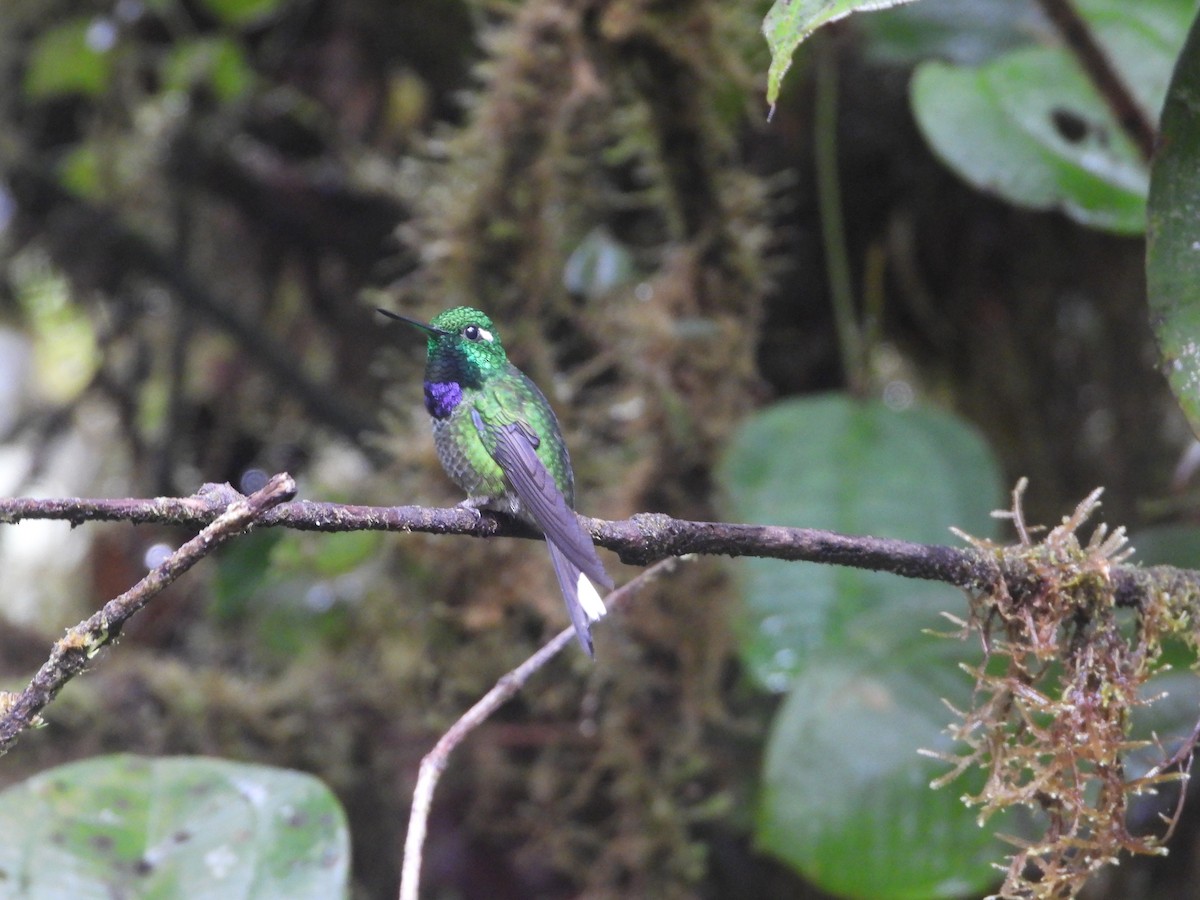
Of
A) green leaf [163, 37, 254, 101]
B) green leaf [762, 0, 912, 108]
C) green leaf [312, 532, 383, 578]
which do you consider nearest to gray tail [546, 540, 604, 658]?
green leaf [762, 0, 912, 108]

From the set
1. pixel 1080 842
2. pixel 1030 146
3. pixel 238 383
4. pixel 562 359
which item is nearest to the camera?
pixel 1080 842

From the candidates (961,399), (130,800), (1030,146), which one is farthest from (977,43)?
(130,800)

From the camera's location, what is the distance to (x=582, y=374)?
2.04 metres

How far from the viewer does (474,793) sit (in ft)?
7.72

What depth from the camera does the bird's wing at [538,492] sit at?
107 cm

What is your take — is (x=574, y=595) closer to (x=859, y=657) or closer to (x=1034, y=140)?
(x=859, y=657)

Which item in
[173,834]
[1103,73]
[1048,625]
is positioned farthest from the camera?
[1103,73]

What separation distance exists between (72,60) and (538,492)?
2475 millimetres

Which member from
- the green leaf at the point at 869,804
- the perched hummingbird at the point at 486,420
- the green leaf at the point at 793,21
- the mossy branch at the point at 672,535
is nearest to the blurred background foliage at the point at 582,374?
the green leaf at the point at 869,804

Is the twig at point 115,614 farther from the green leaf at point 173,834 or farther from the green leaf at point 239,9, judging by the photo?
the green leaf at point 239,9

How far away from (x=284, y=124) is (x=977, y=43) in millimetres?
1729

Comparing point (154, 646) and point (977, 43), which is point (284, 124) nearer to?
point (154, 646)

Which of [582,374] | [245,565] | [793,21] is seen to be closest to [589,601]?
[793,21]

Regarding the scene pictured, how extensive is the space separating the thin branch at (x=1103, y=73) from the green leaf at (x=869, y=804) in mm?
971
